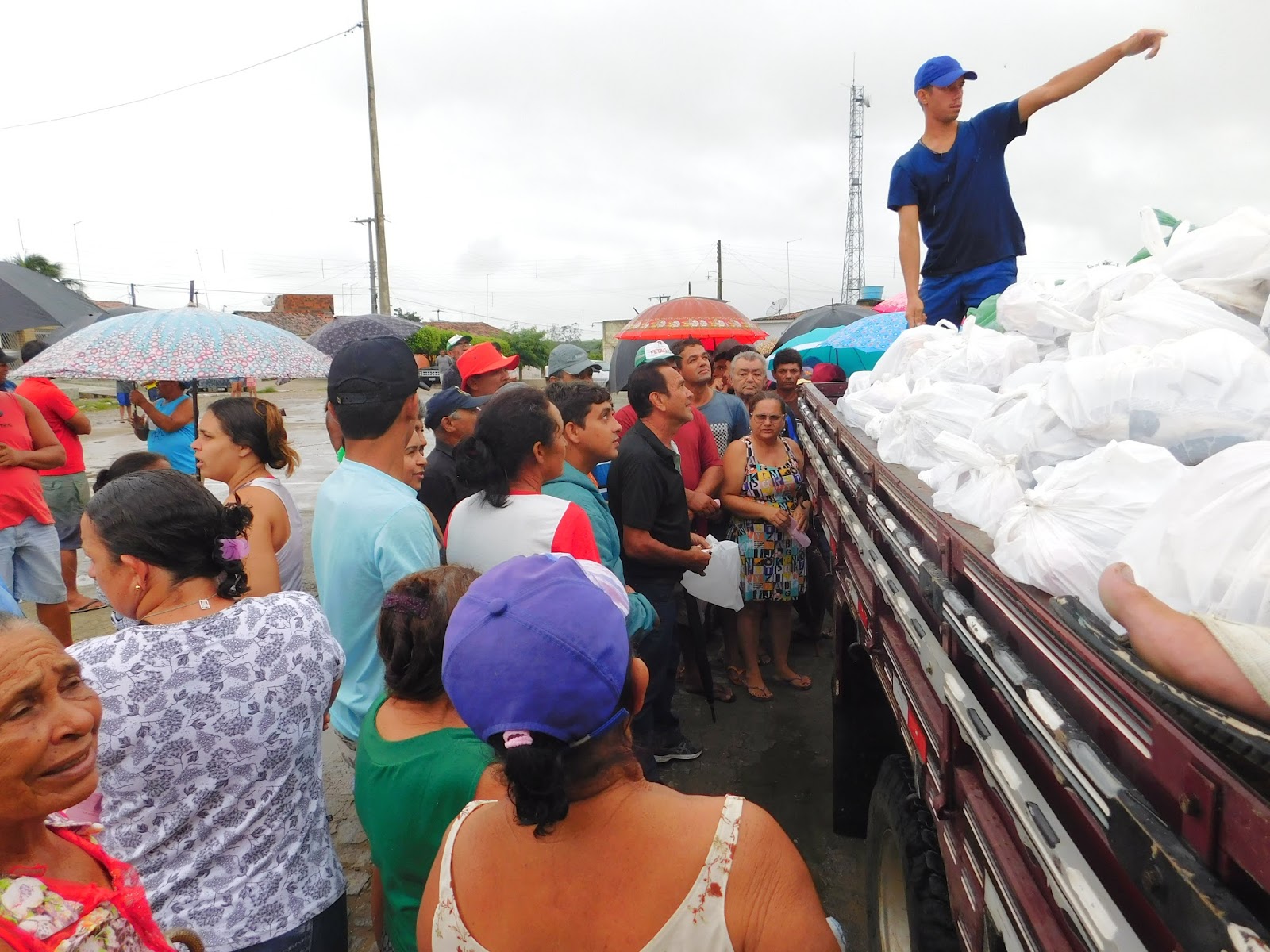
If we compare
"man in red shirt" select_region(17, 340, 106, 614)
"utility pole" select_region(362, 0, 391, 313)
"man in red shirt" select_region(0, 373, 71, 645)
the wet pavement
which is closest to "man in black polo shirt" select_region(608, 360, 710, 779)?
the wet pavement

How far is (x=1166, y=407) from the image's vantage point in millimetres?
1445

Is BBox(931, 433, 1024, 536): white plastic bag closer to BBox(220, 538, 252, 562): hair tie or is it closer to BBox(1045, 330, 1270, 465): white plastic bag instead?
BBox(1045, 330, 1270, 465): white plastic bag

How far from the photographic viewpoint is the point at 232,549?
5.88 ft

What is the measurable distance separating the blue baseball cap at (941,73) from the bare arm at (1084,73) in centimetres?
29

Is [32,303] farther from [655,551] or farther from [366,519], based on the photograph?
[366,519]

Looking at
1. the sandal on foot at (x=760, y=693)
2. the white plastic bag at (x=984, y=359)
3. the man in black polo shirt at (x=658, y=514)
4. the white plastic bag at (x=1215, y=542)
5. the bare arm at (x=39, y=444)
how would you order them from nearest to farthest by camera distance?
the white plastic bag at (x=1215, y=542)
the white plastic bag at (x=984, y=359)
the man in black polo shirt at (x=658, y=514)
the bare arm at (x=39, y=444)
the sandal on foot at (x=760, y=693)

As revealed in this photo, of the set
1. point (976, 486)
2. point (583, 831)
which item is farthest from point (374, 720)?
point (976, 486)

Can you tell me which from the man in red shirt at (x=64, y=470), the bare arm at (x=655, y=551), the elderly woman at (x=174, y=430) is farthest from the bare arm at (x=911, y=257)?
the man in red shirt at (x=64, y=470)

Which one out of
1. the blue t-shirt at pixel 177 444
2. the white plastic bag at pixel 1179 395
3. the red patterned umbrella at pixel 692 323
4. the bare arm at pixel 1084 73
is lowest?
the blue t-shirt at pixel 177 444

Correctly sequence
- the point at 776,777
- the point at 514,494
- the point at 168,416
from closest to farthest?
the point at 514,494, the point at 776,777, the point at 168,416

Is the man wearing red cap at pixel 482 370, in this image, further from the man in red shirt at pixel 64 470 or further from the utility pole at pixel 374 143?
the utility pole at pixel 374 143

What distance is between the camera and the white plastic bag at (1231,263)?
1740 millimetres

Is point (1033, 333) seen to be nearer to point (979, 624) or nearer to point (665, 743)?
point (979, 624)

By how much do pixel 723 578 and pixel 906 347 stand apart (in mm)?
1668
